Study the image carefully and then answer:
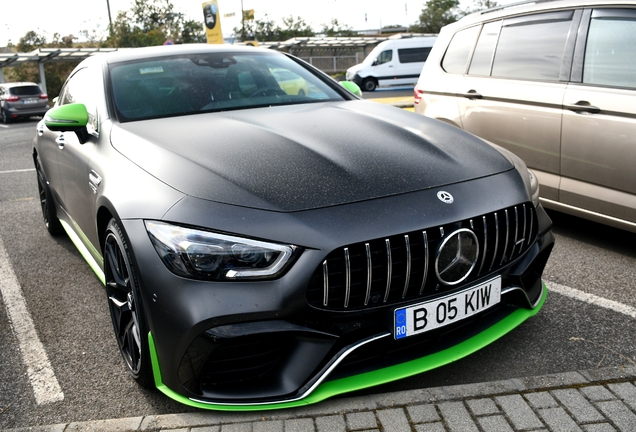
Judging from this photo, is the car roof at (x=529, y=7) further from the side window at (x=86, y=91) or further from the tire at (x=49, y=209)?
the tire at (x=49, y=209)

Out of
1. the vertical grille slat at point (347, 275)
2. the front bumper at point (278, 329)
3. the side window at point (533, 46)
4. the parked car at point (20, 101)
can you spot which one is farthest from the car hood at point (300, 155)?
the parked car at point (20, 101)

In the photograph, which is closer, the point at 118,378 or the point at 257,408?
the point at 257,408

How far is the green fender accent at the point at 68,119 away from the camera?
3330 millimetres

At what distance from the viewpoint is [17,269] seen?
4543 mm

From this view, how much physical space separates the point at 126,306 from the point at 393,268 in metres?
1.24

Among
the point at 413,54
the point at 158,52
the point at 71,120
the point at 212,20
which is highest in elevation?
the point at 212,20

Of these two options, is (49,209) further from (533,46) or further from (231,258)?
(533,46)

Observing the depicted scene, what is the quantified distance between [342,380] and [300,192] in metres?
0.74

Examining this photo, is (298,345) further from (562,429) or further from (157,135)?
(157,135)

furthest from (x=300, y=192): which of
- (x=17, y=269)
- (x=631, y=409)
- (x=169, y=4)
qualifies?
(x=169, y=4)

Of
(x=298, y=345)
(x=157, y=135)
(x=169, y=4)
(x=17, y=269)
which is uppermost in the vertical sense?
(x=169, y=4)

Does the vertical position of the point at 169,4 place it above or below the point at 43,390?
above

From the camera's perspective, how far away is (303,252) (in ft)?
7.29

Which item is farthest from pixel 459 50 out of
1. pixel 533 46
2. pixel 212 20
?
pixel 212 20
